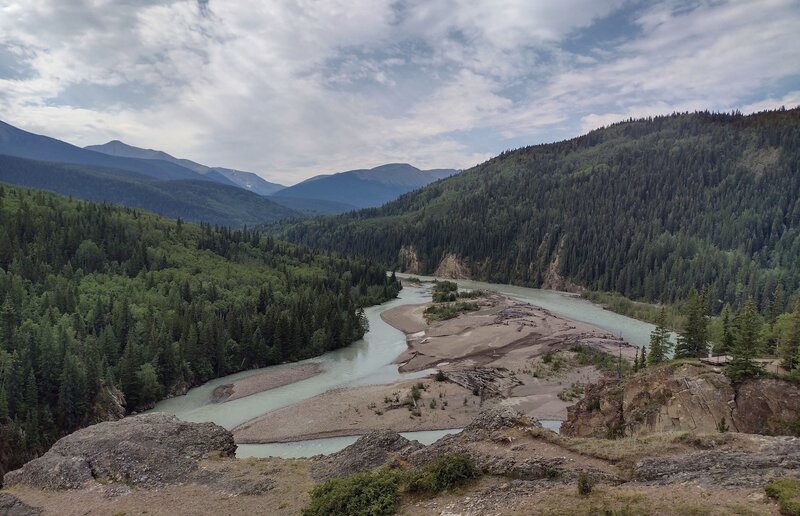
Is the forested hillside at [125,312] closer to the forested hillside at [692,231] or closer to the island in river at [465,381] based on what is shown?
the island in river at [465,381]

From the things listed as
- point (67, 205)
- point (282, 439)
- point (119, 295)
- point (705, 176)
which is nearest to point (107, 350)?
point (119, 295)

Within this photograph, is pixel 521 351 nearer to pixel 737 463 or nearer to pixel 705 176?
pixel 737 463

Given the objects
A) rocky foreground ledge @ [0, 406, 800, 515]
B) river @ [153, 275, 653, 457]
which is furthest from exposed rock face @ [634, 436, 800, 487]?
river @ [153, 275, 653, 457]

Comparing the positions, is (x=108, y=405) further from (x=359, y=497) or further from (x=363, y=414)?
(x=359, y=497)

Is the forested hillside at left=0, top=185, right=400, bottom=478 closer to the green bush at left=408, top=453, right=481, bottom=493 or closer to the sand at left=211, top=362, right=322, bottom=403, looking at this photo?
the sand at left=211, top=362, right=322, bottom=403

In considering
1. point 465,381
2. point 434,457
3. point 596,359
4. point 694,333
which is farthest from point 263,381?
point 694,333

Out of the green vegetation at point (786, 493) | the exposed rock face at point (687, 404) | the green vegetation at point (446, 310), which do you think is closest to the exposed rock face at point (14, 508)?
the green vegetation at point (786, 493)
